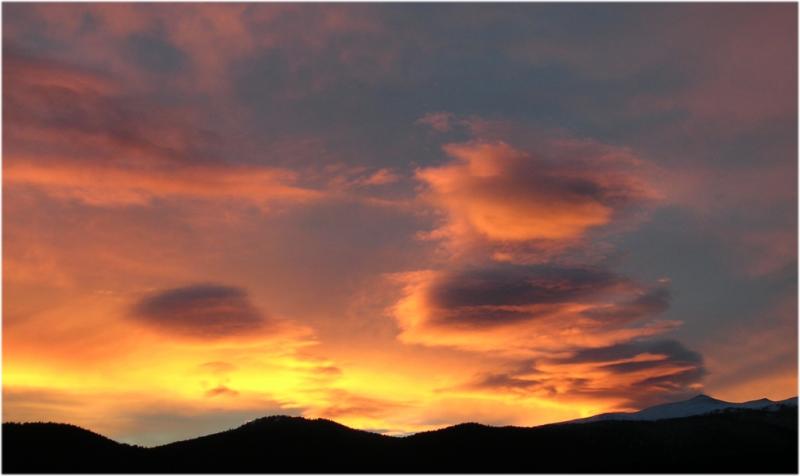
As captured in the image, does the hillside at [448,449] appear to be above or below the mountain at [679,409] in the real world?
below

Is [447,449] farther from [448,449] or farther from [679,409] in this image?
[679,409]

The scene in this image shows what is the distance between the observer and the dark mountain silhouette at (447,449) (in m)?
56.3

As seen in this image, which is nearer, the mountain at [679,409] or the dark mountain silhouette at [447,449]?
the dark mountain silhouette at [447,449]

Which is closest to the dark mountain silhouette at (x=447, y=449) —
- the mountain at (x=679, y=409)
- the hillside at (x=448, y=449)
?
the hillside at (x=448, y=449)

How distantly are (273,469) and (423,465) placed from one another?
1177cm

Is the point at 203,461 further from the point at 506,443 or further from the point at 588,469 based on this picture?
the point at 588,469

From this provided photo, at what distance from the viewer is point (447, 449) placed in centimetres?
6269

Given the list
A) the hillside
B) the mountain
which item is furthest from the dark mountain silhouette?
the mountain

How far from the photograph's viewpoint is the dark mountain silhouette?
56312 millimetres

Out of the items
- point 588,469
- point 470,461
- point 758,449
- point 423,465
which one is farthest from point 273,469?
point 758,449

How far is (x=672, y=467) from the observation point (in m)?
55.1

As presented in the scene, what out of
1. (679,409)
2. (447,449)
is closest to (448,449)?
(447,449)

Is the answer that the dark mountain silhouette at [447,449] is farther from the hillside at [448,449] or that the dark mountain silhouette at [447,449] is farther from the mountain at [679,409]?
the mountain at [679,409]

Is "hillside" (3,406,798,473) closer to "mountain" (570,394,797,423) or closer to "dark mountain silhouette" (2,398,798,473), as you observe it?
"dark mountain silhouette" (2,398,798,473)
